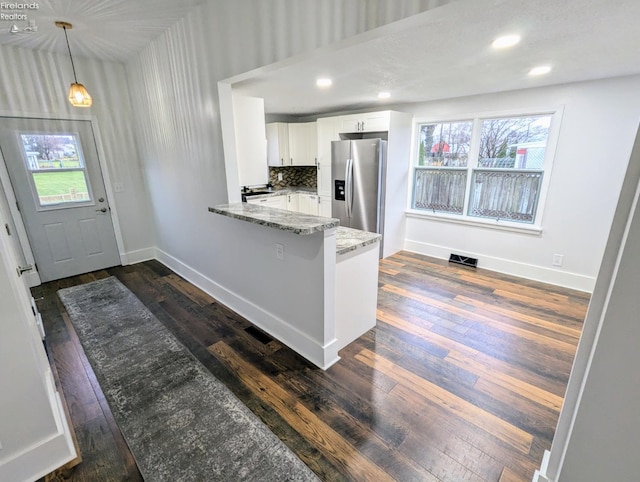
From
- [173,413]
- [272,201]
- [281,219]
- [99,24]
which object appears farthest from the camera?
[272,201]

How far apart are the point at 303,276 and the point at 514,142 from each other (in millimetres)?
3341

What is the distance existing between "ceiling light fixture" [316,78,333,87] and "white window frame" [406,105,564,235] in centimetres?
181

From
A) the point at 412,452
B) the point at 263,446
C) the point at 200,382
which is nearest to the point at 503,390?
the point at 412,452

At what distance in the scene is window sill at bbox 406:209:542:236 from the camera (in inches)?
144

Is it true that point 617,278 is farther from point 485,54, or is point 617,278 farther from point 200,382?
point 200,382

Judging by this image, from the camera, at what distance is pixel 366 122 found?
428cm

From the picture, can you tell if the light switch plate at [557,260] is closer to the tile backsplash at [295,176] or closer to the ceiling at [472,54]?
the ceiling at [472,54]

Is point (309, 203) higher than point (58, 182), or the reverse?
point (58, 182)

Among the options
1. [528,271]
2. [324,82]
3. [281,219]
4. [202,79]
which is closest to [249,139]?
[202,79]

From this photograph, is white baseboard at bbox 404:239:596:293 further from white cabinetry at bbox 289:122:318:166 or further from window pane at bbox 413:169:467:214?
white cabinetry at bbox 289:122:318:166

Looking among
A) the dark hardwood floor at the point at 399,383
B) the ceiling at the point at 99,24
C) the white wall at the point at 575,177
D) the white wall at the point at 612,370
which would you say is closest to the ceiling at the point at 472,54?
the white wall at the point at 575,177

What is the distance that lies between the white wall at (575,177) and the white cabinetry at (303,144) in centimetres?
225

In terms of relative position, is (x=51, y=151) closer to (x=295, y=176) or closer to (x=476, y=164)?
(x=295, y=176)

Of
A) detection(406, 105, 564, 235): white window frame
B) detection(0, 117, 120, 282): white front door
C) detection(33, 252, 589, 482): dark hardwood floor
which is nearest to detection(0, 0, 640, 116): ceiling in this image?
detection(406, 105, 564, 235): white window frame
